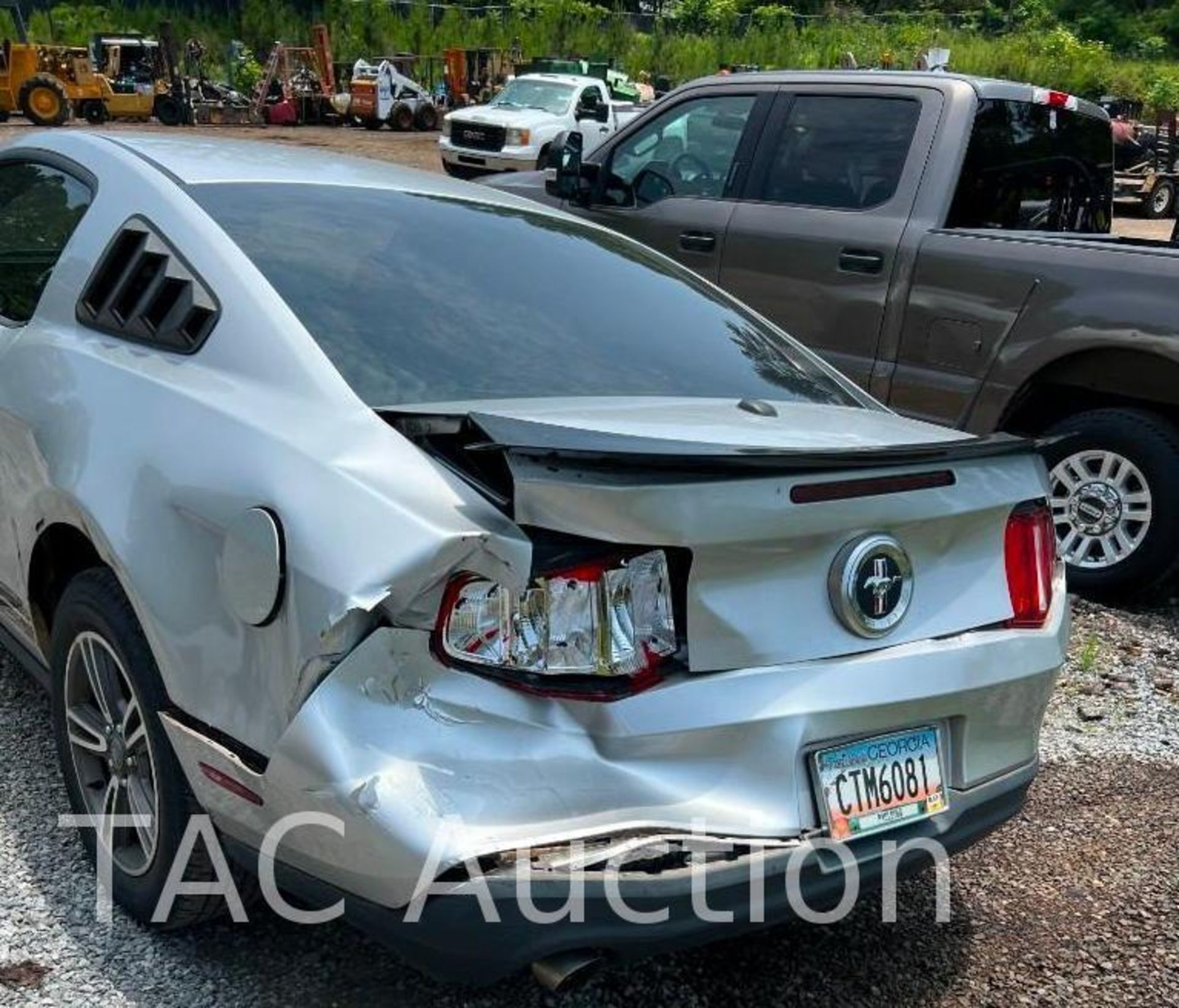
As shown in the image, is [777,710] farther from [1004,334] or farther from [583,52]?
[583,52]

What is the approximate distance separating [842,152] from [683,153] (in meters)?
0.95

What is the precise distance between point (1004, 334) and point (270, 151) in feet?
10.0

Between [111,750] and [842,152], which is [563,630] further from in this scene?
[842,152]

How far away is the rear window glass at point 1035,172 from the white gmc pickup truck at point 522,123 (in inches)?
598

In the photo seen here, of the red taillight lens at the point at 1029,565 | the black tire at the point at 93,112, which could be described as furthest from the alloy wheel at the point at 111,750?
the black tire at the point at 93,112

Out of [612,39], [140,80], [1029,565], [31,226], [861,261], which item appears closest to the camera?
[1029,565]

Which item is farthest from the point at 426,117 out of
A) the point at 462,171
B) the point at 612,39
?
the point at 612,39

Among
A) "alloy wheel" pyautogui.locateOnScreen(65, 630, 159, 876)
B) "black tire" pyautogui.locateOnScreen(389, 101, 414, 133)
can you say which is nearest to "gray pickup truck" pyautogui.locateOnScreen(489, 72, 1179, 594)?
"alloy wheel" pyautogui.locateOnScreen(65, 630, 159, 876)

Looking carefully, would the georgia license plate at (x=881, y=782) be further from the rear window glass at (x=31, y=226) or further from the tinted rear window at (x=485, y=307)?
the rear window glass at (x=31, y=226)

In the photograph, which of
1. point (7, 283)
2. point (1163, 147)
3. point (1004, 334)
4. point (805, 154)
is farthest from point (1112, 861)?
point (1163, 147)

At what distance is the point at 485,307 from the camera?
10.0ft

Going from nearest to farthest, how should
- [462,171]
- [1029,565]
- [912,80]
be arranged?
[1029,565] → [912,80] → [462,171]

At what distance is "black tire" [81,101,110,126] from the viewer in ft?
93.2

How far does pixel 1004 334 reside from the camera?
5.22 meters
